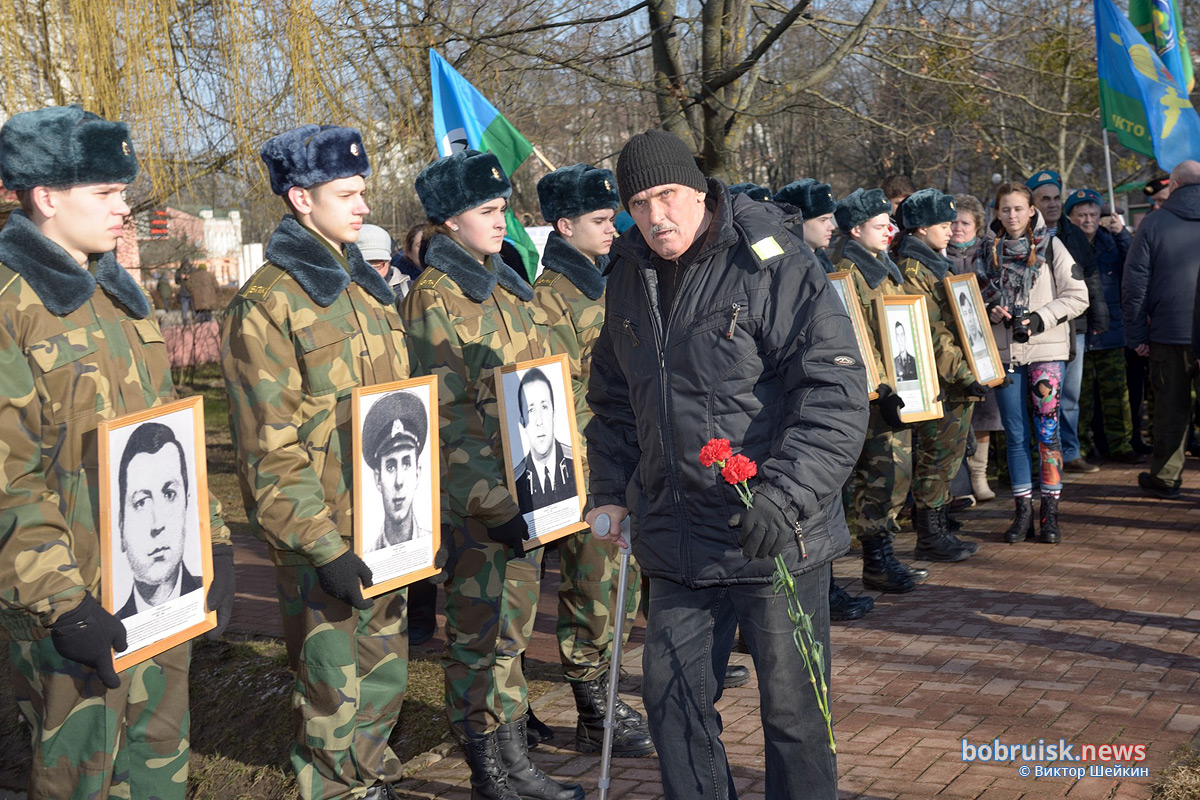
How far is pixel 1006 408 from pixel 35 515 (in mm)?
6603

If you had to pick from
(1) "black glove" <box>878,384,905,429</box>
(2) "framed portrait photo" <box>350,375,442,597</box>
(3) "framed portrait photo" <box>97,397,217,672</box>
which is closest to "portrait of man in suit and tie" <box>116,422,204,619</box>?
(3) "framed portrait photo" <box>97,397,217,672</box>

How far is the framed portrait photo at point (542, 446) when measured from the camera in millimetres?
4465

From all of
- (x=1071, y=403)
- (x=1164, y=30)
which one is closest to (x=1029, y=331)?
(x=1071, y=403)

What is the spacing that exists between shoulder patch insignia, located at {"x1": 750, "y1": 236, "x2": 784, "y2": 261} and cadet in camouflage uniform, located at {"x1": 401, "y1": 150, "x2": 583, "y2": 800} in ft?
4.57

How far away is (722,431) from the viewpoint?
337 centimetres

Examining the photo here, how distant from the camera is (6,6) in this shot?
629 cm

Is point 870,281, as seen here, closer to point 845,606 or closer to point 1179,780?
point 845,606

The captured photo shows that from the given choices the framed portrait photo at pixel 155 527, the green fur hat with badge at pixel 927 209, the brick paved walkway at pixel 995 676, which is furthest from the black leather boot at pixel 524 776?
the green fur hat with badge at pixel 927 209

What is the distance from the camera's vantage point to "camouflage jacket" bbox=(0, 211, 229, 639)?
317cm

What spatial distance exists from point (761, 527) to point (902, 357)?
4221 mm

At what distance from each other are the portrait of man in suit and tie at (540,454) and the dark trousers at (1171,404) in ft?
20.2

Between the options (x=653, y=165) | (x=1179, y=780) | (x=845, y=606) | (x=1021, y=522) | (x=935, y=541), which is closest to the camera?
(x=653, y=165)

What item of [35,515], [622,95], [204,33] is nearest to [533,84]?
[622,95]

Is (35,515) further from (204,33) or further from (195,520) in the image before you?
(204,33)
